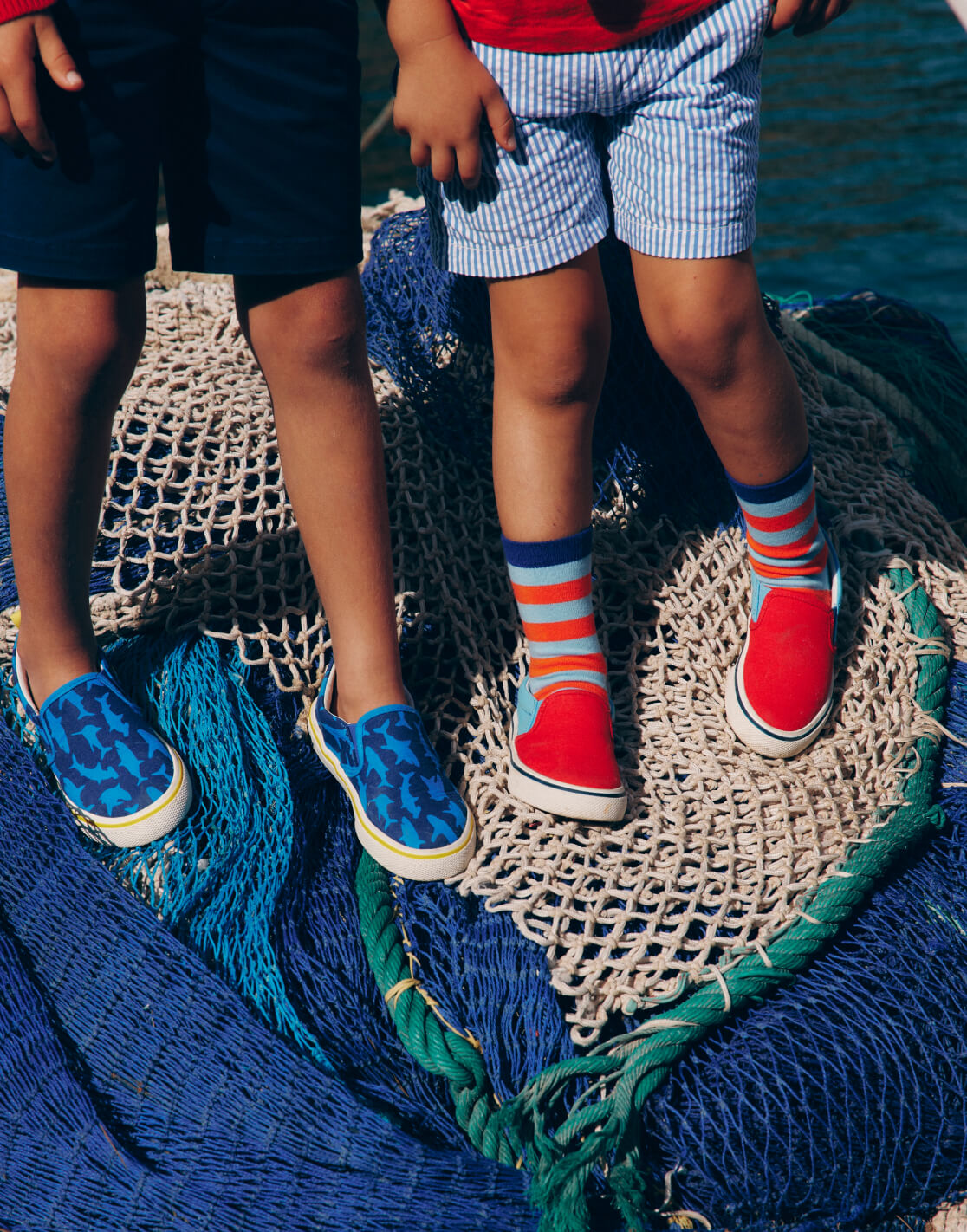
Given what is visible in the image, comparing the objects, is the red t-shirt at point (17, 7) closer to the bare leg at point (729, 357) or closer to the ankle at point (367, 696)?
Answer: the bare leg at point (729, 357)

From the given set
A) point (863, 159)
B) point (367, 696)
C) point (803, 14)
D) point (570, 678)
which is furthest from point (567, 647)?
point (863, 159)

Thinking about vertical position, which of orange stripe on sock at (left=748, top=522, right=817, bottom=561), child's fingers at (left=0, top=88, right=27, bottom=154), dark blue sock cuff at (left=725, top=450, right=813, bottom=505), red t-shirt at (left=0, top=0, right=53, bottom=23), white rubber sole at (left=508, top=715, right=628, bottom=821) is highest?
red t-shirt at (left=0, top=0, right=53, bottom=23)

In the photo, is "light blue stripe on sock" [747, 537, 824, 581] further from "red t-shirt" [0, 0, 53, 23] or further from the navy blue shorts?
"red t-shirt" [0, 0, 53, 23]

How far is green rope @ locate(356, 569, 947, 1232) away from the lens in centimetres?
124

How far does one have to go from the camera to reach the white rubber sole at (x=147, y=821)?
1.49 meters

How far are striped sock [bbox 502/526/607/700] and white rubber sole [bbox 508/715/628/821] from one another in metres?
0.15

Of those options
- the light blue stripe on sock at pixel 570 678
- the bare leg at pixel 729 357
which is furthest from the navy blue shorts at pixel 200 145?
the light blue stripe on sock at pixel 570 678

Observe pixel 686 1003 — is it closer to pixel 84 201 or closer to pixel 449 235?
pixel 449 235

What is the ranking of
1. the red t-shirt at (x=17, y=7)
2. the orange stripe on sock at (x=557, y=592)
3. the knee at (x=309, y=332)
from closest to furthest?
the red t-shirt at (x=17, y=7) < the knee at (x=309, y=332) < the orange stripe on sock at (x=557, y=592)

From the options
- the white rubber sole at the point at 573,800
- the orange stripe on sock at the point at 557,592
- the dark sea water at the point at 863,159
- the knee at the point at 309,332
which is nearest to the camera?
the knee at the point at 309,332

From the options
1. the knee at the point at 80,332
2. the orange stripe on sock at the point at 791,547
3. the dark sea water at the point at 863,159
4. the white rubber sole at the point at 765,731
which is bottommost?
the dark sea water at the point at 863,159

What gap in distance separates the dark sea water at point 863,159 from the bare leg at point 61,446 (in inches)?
130

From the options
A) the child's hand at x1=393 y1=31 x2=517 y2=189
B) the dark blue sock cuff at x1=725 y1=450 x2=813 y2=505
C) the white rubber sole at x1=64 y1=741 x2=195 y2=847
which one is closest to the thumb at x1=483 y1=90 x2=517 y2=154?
the child's hand at x1=393 y1=31 x2=517 y2=189

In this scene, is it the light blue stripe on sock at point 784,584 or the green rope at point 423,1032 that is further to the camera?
the light blue stripe on sock at point 784,584
